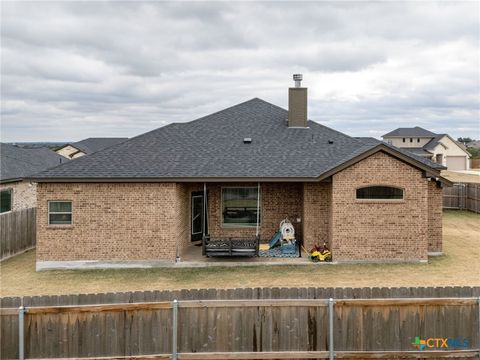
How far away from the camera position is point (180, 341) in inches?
269

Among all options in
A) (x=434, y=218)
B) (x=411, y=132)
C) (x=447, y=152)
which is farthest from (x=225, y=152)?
(x=411, y=132)

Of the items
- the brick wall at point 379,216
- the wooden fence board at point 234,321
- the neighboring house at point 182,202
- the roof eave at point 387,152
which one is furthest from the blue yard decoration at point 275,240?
the wooden fence board at point 234,321

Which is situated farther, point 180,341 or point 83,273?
point 83,273

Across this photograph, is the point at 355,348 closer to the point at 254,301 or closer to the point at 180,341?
the point at 254,301

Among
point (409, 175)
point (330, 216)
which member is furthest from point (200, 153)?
point (409, 175)

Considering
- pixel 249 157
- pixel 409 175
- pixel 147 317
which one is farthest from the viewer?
pixel 249 157

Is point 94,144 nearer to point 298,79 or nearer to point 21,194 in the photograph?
point 21,194

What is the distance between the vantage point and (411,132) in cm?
8012

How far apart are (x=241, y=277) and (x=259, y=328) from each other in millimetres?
5964

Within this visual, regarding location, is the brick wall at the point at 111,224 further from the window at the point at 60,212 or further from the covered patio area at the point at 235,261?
the covered patio area at the point at 235,261

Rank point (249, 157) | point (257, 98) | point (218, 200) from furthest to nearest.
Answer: point (257, 98) < point (218, 200) < point (249, 157)

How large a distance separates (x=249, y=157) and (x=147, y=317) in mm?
10210

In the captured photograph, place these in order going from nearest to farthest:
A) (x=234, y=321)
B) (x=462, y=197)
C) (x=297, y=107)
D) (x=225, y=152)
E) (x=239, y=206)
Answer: (x=234, y=321) < (x=225, y=152) < (x=239, y=206) < (x=297, y=107) < (x=462, y=197)

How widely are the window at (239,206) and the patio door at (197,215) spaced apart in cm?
107
